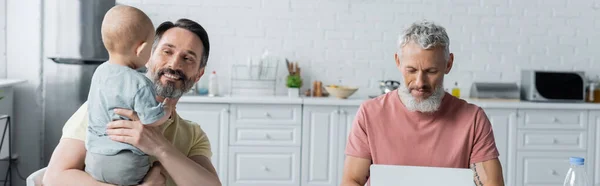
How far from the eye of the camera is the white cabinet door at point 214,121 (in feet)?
17.0

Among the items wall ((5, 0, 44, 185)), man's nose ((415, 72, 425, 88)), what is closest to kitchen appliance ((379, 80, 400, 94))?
wall ((5, 0, 44, 185))

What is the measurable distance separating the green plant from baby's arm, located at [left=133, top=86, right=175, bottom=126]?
12.4 ft

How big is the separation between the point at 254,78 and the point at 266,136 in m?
0.74

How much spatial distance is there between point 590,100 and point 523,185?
0.97 metres

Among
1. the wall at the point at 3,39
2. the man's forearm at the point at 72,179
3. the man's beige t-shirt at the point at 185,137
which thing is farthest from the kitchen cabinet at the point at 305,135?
the man's forearm at the point at 72,179

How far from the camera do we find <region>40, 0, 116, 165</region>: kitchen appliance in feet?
17.1

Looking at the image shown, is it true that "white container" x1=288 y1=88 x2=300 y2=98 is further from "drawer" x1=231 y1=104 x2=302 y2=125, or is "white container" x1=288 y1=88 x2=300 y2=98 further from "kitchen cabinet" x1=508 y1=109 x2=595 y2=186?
"kitchen cabinet" x1=508 y1=109 x2=595 y2=186

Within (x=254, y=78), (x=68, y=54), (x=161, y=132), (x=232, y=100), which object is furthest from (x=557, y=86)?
(x=161, y=132)

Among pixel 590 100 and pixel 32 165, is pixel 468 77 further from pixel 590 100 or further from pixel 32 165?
pixel 32 165

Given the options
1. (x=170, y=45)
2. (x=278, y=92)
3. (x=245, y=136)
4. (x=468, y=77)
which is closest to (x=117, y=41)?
(x=170, y=45)

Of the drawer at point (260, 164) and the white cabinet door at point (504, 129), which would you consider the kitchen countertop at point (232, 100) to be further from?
the white cabinet door at point (504, 129)

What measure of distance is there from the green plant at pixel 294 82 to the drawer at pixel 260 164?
1.94 ft

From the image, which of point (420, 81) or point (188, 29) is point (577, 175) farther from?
point (188, 29)

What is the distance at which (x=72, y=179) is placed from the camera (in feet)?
6.24
